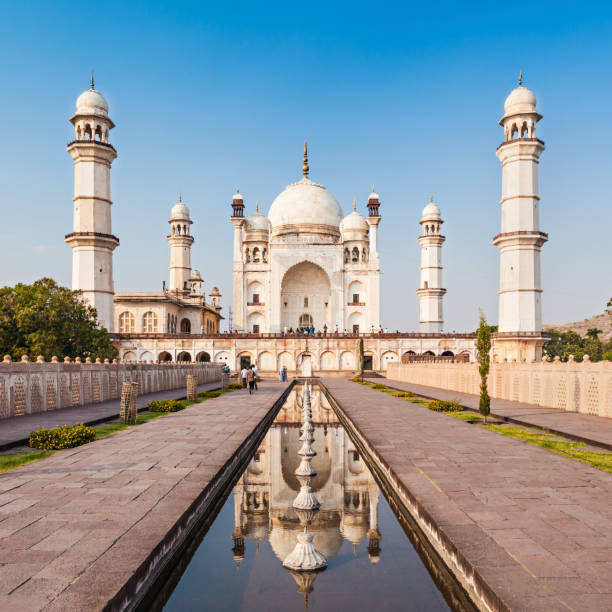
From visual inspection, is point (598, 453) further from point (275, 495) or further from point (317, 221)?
point (317, 221)

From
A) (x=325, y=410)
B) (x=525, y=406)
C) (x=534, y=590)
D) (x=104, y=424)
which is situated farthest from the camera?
(x=325, y=410)

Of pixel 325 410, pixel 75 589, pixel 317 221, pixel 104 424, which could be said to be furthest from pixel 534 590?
pixel 317 221

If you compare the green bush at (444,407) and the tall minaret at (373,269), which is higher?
the tall minaret at (373,269)

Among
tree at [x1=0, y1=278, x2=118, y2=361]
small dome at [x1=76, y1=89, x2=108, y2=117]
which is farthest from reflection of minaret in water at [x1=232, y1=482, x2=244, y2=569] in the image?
small dome at [x1=76, y1=89, x2=108, y2=117]

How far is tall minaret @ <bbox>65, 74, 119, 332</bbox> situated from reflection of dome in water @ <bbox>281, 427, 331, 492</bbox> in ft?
99.3

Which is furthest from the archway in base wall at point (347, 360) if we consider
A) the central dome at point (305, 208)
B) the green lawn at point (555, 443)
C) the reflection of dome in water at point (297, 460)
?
the reflection of dome in water at point (297, 460)

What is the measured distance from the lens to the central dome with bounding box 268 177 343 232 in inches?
2270

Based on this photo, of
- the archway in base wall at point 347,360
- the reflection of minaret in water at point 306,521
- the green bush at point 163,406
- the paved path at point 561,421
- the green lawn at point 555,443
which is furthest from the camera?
the archway in base wall at point 347,360

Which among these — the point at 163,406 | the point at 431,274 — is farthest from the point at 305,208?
the point at 163,406

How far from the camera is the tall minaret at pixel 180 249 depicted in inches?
2267

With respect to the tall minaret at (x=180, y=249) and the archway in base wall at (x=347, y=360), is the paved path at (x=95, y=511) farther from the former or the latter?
the tall minaret at (x=180, y=249)

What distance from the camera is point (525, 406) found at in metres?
16.9

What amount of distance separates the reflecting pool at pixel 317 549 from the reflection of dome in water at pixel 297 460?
63mm

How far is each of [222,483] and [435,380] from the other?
22335 millimetres
